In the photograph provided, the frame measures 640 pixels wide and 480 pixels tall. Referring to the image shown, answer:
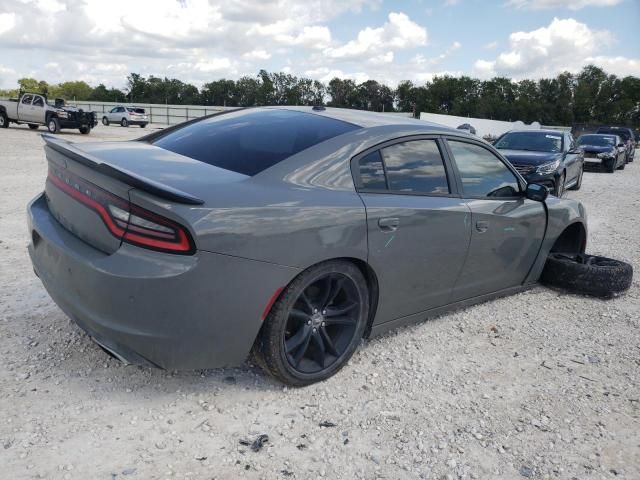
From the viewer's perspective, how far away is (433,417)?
278cm

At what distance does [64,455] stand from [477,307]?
3.22 metres

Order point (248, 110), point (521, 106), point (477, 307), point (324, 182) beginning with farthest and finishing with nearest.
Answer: point (521, 106)
point (477, 307)
point (248, 110)
point (324, 182)

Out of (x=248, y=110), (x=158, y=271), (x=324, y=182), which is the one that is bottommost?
(x=158, y=271)

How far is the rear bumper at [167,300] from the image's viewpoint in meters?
2.36

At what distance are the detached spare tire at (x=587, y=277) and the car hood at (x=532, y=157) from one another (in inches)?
227

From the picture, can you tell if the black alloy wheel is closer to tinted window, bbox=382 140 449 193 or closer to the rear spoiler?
tinted window, bbox=382 140 449 193

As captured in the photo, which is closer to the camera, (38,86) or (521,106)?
(521,106)

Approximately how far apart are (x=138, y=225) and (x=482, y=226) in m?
2.40

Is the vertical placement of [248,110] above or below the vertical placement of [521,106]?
Result: below

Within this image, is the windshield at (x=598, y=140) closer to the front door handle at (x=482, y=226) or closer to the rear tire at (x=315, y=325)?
the front door handle at (x=482, y=226)

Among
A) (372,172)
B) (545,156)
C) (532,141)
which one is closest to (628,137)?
(532,141)

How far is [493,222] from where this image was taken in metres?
3.83

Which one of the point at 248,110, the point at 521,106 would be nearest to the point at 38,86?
the point at 521,106

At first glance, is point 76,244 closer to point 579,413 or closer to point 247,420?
point 247,420
